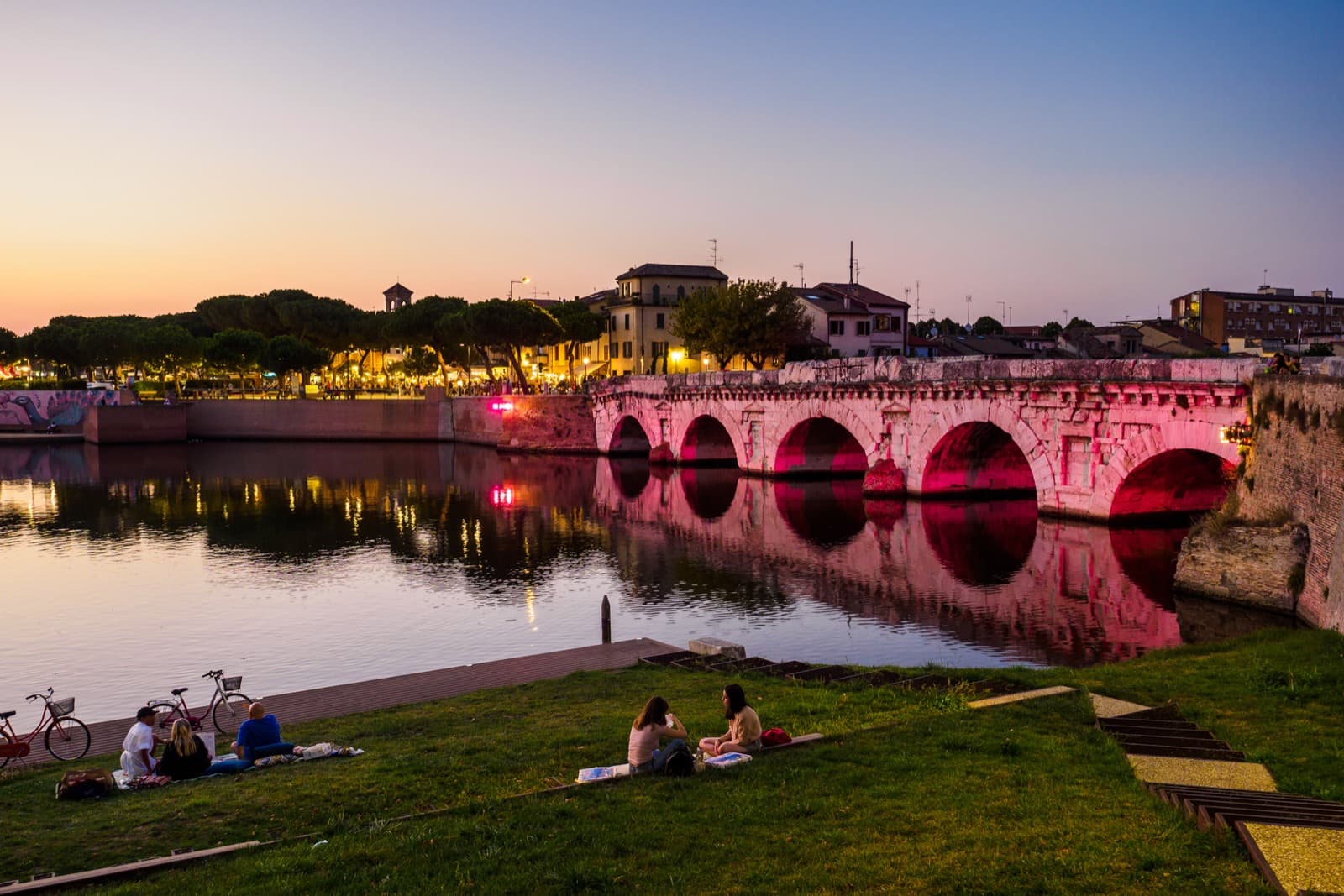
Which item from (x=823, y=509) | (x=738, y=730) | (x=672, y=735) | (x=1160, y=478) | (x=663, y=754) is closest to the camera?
(x=663, y=754)

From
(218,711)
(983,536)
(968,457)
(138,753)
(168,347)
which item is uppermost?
(168,347)

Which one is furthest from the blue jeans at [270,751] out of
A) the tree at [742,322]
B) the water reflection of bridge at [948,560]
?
the tree at [742,322]

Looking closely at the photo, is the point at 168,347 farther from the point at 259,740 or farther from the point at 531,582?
the point at 259,740

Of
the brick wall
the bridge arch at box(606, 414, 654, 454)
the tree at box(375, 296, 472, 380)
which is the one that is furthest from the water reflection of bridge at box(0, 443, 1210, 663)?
the tree at box(375, 296, 472, 380)

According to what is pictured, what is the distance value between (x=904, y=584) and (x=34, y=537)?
4097 cm

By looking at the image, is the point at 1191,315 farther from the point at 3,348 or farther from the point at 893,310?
the point at 3,348

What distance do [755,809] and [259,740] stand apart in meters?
8.88

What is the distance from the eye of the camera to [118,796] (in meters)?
14.8

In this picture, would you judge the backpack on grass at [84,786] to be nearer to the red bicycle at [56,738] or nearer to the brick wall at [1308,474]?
the red bicycle at [56,738]

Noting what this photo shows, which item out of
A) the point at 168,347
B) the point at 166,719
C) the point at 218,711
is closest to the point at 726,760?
the point at 166,719

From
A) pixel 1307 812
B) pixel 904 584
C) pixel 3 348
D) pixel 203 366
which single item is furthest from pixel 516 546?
pixel 3 348

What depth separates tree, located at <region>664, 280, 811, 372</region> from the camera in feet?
305

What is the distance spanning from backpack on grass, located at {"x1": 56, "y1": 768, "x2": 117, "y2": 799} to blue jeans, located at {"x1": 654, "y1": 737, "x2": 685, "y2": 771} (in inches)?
306

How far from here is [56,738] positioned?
18.8 metres
